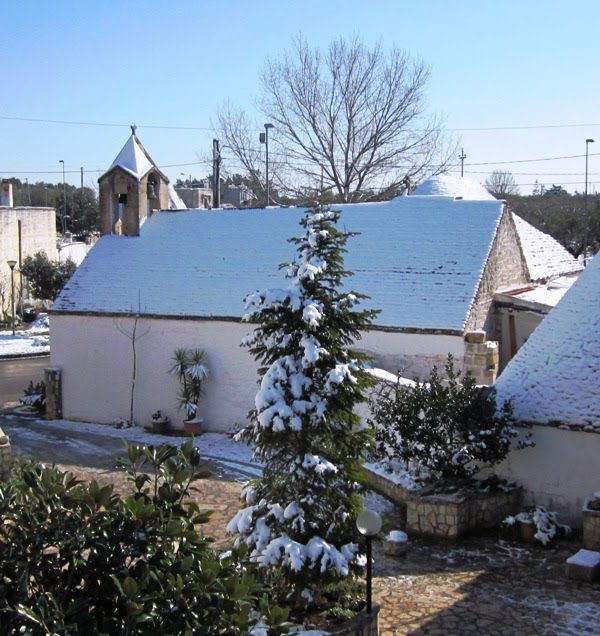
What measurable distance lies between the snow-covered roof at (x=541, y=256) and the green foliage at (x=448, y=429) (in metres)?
9.73

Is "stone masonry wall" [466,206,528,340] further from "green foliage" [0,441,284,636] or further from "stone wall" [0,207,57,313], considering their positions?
"stone wall" [0,207,57,313]

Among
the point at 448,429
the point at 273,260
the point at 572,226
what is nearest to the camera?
the point at 448,429

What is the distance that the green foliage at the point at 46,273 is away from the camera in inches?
1475

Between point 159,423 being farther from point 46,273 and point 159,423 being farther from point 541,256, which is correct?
point 46,273

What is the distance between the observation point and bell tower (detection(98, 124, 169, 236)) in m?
23.8

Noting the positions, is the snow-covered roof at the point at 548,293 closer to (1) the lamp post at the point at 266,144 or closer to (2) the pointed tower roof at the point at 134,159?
(2) the pointed tower roof at the point at 134,159

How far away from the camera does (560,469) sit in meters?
12.6

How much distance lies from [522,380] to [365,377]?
5.54 m

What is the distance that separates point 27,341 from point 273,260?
A: 17.0m

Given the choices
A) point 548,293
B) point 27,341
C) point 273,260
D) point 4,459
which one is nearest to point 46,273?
point 27,341

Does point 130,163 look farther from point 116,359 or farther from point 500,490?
point 500,490

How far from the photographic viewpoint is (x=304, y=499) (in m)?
8.56

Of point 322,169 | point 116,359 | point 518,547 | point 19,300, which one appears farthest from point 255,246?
point 19,300

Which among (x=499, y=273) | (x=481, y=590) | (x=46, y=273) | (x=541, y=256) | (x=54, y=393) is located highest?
(x=541, y=256)
